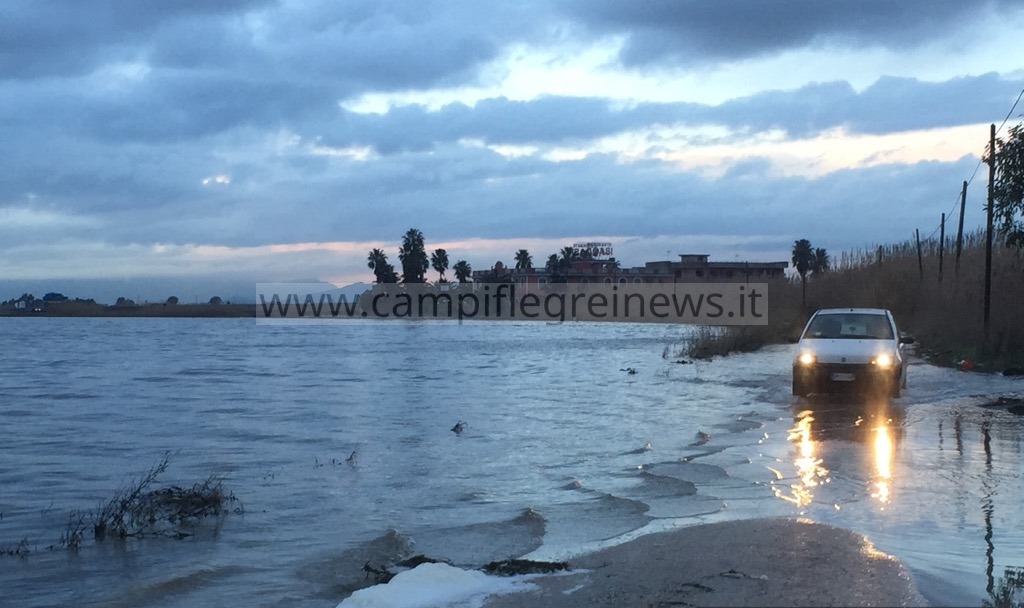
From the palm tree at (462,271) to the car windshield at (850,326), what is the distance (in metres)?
102

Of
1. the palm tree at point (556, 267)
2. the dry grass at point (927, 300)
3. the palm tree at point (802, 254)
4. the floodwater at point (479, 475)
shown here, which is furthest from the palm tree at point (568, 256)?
the floodwater at point (479, 475)

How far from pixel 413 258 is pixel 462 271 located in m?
9.31

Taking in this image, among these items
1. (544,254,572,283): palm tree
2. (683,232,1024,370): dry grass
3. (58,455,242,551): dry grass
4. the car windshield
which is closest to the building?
(544,254,572,283): palm tree

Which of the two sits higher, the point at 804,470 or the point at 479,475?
the point at 804,470

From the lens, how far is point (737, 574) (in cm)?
565

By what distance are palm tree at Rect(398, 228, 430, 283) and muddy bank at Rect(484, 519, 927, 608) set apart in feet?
351

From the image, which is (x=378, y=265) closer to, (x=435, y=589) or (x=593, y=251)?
(x=593, y=251)

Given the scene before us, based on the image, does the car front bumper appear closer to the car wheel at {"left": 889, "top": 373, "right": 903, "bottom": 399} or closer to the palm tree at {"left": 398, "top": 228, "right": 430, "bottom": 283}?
the car wheel at {"left": 889, "top": 373, "right": 903, "bottom": 399}

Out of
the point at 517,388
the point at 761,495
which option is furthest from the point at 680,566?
the point at 517,388

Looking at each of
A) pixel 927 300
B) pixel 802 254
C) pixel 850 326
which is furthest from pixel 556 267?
pixel 850 326

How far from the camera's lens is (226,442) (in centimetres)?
1517

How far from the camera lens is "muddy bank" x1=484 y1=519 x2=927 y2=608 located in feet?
16.9

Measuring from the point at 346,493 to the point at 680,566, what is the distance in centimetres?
559

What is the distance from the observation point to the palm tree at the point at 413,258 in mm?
113188
